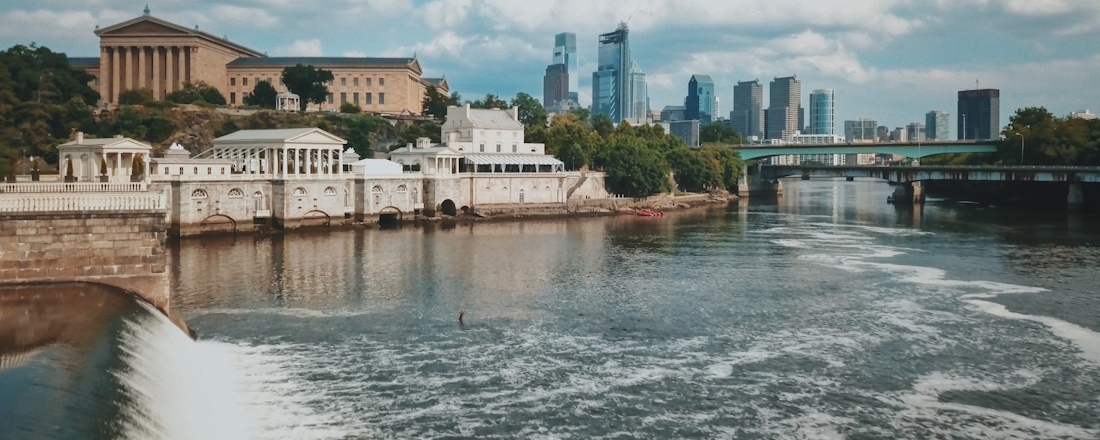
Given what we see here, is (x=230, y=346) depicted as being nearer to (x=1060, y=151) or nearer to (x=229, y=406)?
(x=229, y=406)

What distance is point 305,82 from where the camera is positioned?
13175cm

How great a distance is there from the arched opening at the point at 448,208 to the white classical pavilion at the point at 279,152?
12404 millimetres

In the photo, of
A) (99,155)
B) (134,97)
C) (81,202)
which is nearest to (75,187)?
(81,202)

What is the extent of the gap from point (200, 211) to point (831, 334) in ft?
181

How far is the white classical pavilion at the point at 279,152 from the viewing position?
83.1 m

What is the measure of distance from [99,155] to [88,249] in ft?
130

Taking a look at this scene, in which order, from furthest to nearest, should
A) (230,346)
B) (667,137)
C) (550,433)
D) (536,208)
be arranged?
1. (667,137)
2. (536,208)
3. (230,346)
4. (550,433)

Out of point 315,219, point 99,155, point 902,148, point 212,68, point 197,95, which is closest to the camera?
point 99,155

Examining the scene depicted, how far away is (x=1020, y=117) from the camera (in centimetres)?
13750

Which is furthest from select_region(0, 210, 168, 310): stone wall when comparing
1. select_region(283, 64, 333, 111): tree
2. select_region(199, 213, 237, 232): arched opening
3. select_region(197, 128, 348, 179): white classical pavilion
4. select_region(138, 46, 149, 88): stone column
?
select_region(138, 46, 149, 88): stone column

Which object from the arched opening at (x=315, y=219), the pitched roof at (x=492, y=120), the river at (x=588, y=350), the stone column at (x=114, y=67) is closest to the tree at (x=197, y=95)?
the stone column at (x=114, y=67)

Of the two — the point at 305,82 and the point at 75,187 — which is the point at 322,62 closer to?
the point at 305,82

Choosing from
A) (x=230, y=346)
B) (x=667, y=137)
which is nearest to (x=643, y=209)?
(x=667, y=137)

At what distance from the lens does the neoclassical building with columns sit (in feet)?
440
